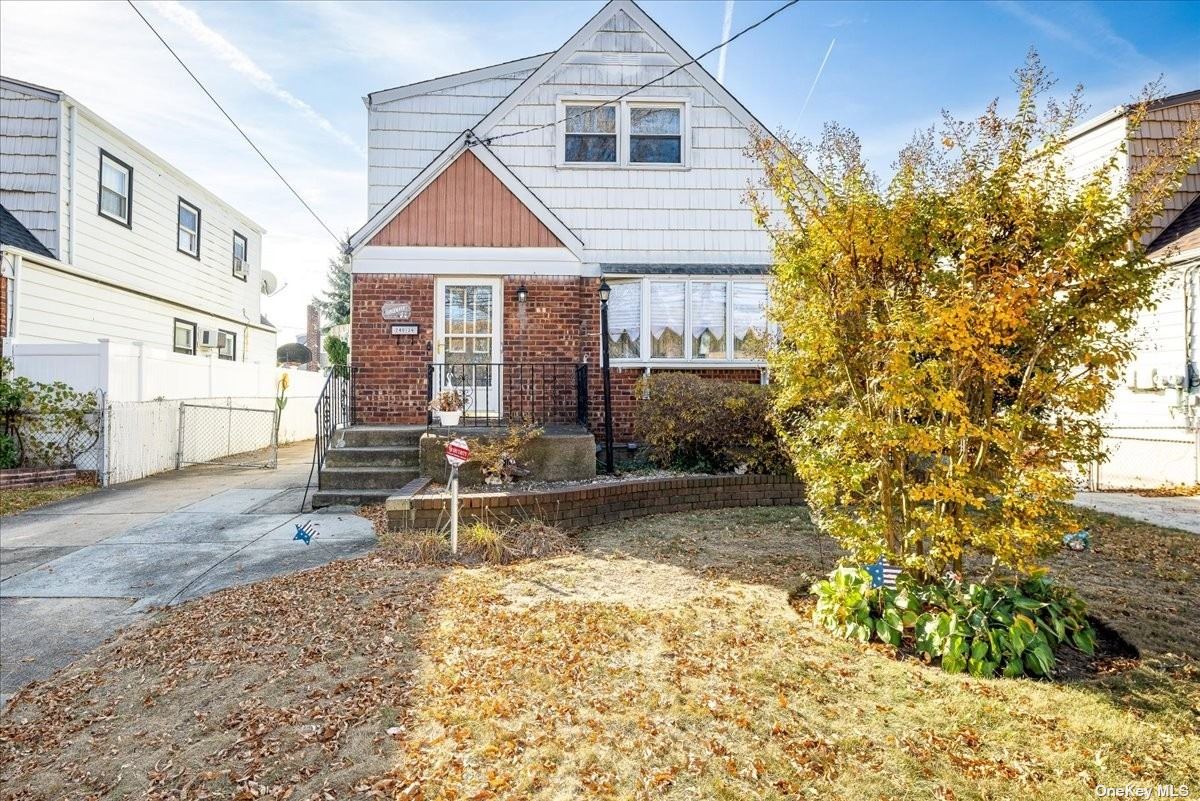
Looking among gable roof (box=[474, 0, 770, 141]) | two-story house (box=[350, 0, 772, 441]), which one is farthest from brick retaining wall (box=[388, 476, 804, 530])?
gable roof (box=[474, 0, 770, 141])

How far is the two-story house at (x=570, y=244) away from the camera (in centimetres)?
975

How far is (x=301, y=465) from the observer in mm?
12531

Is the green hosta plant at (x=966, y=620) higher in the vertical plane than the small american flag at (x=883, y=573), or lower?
lower

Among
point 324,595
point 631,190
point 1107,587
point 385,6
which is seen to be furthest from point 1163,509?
point 385,6

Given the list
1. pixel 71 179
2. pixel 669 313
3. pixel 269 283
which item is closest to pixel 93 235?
pixel 71 179

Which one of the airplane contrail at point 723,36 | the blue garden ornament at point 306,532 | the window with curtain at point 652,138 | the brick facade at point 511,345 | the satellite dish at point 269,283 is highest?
the airplane contrail at point 723,36

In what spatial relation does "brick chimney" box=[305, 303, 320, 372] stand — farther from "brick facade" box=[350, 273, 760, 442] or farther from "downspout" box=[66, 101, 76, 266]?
"brick facade" box=[350, 273, 760, 442]

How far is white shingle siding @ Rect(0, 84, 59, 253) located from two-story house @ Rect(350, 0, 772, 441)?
5941mm

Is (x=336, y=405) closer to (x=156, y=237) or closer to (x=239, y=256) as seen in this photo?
(x=156, y=237)

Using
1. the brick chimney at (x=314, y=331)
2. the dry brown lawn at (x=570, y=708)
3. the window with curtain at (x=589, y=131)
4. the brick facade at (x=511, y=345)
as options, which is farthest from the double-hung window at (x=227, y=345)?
the dry brown lawn at (x=570, y=708)

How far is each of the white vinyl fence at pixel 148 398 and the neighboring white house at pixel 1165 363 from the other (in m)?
15.0

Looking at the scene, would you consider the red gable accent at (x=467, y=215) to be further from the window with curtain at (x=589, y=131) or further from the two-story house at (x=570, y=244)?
the window with curtain at (x=589, y=131)

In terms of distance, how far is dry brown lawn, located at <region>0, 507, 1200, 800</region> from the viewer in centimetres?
251

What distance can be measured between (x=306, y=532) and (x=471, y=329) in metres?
4.59
